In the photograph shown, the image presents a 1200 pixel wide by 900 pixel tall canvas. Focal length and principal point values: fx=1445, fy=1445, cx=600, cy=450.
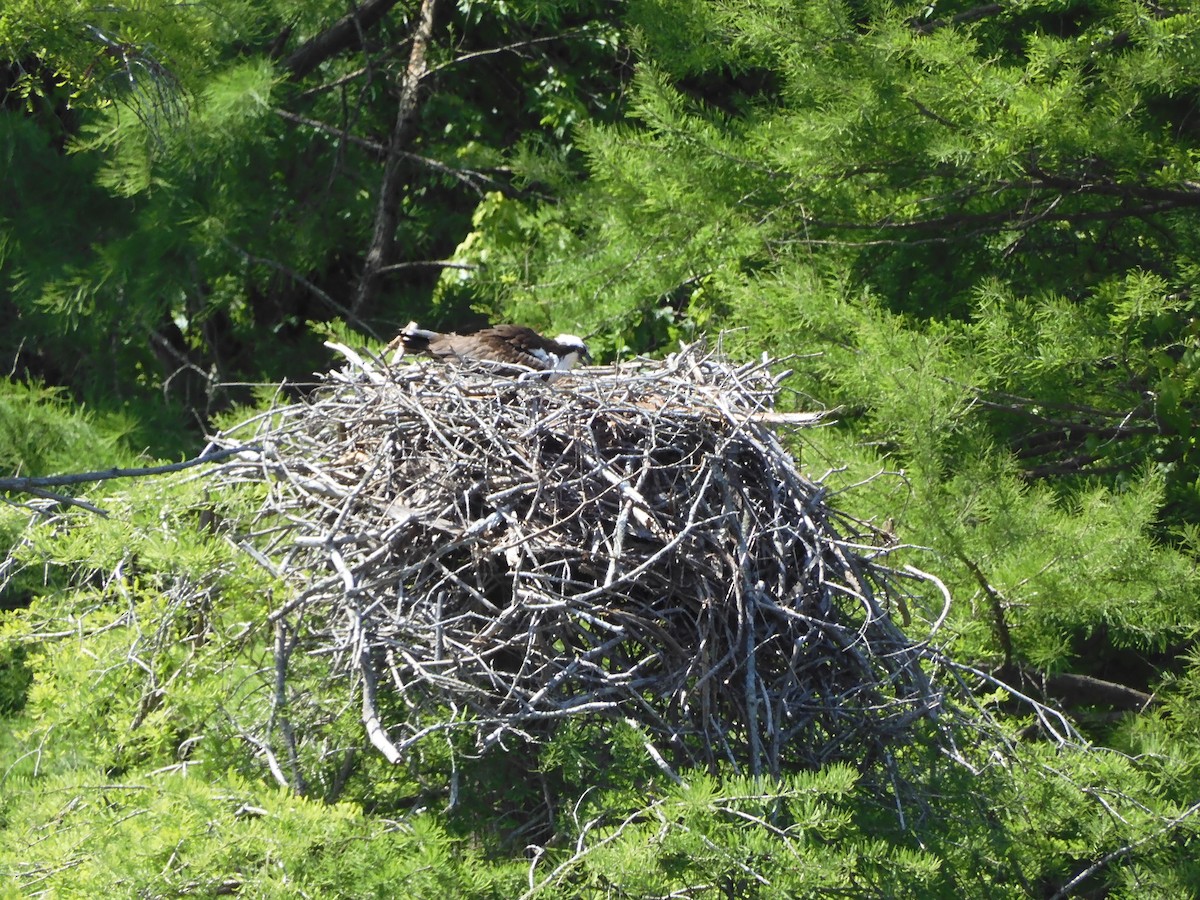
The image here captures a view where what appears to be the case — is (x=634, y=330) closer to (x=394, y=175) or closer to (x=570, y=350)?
(x=394, y=175)

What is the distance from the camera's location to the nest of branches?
3021mm

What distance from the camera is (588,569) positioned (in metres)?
3.13

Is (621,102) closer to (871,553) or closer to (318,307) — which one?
(318,307)

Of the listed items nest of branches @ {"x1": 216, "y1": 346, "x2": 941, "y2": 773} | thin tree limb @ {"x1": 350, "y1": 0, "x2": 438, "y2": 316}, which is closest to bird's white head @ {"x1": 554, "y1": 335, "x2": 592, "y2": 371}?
nest of branches @ {"x1": 216, "y1": 346, "x2": 941, "y2": 773}

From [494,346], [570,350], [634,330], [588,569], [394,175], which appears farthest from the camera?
[394,175]

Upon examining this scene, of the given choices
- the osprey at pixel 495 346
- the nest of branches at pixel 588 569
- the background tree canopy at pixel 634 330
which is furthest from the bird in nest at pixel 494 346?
the nest of branches at pixel 588 569

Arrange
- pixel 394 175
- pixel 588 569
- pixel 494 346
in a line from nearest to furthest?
1. pixel 588 569
2. pixel 494 346
3. pixel 394 175

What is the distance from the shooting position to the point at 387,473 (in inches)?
Result: 124

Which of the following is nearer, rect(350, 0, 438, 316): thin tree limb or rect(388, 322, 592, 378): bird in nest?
rect(388, 322, 592, 378): bird in nest

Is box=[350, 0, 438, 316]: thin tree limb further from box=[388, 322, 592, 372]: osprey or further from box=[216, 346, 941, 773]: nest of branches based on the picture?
box=[216, 346, 941, 773]: nest of branches

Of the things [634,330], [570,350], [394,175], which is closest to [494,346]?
[570,350]

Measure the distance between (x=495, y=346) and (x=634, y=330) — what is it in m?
2.59

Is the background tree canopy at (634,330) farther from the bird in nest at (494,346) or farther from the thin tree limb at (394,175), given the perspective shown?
the bird in nest at (494,346)

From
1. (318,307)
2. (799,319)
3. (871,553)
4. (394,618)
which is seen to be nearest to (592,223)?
(799,319)
